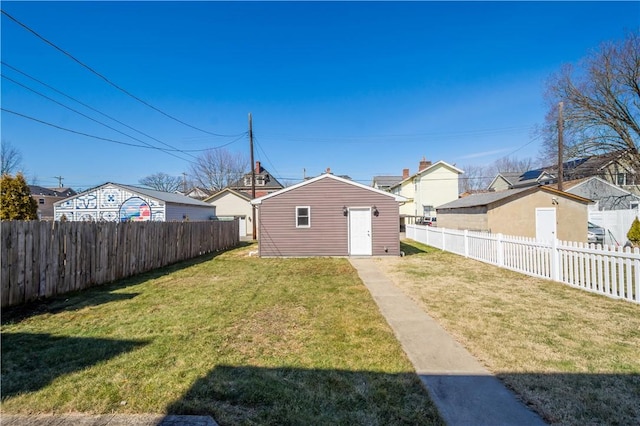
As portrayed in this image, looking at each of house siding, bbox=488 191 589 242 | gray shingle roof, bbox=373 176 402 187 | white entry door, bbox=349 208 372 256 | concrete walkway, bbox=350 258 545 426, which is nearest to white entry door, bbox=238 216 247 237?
white entry door, bbox=349 208 372 256

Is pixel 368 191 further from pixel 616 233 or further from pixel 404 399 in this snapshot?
pixel 616 233

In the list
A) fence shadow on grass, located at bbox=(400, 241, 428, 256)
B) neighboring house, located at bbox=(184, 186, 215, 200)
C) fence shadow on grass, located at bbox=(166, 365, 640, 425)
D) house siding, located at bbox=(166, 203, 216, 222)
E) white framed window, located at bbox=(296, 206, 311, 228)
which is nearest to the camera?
fence shadow on grass, located at bbox=(166, 365, 640, 425)

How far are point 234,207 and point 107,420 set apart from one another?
27.3 metres

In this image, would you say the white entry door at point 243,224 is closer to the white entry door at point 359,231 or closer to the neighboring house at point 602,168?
the white entry door at point 359,231

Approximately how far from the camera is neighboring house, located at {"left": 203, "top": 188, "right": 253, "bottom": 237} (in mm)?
28781

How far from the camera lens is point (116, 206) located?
20.3 meters

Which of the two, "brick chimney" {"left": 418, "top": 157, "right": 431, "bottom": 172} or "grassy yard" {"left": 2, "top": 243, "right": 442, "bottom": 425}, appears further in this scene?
"brick chimney" {"left": 418, "top": 157, "right": 431, "bottom": 172}

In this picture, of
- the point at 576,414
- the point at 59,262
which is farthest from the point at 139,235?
the point at 576,414

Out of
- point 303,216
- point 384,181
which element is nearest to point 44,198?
point 303,216

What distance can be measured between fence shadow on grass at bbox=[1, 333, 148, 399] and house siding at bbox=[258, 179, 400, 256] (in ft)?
31.3

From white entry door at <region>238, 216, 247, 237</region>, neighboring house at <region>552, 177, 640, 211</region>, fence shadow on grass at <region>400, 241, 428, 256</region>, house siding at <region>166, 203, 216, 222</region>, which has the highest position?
neighboring house at <region>552, 177, 640, 211</region>

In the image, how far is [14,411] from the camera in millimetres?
2518

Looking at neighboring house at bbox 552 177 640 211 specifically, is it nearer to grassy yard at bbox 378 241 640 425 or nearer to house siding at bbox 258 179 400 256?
house siding at bbox 258 179 400 256

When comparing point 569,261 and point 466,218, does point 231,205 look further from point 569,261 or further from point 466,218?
point 569,261
